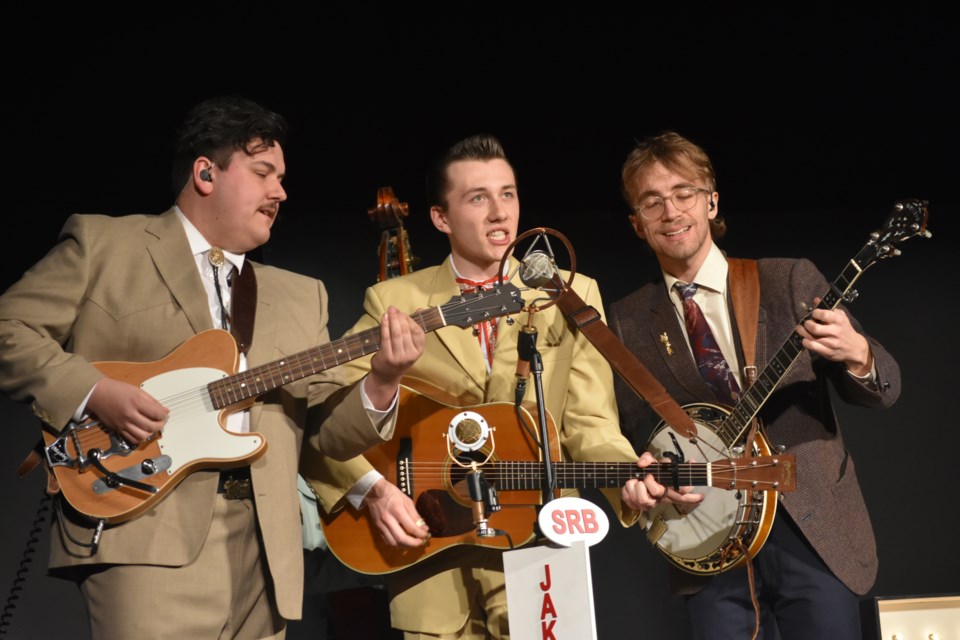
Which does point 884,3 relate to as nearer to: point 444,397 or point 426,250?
point 426,250

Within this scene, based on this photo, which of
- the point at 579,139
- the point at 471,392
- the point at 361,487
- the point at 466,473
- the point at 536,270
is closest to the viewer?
the point at 536,270

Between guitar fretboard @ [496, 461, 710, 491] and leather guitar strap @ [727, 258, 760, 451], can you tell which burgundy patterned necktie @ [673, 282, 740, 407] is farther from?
guitar fretboard @ [496, 461, 710, 491]

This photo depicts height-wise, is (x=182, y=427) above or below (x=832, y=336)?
below

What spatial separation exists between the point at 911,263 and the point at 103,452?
4.04 meters

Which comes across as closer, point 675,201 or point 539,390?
point 539,390

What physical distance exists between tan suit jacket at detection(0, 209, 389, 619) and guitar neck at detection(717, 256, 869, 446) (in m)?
1.16

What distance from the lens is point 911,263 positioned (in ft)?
16.3

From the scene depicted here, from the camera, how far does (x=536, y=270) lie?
2.59 metres

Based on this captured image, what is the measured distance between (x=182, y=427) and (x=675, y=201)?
192 centimetres

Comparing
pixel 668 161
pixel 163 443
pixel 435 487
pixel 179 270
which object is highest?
pixel 668 161

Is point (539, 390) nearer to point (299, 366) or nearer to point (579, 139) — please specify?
point (299, 366)

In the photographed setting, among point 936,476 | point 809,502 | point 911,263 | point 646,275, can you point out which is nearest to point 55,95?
point 646,275

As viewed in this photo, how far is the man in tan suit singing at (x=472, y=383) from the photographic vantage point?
307 centimetres

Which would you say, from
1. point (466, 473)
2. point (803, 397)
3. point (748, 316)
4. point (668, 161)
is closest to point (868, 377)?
point (803, 397)
